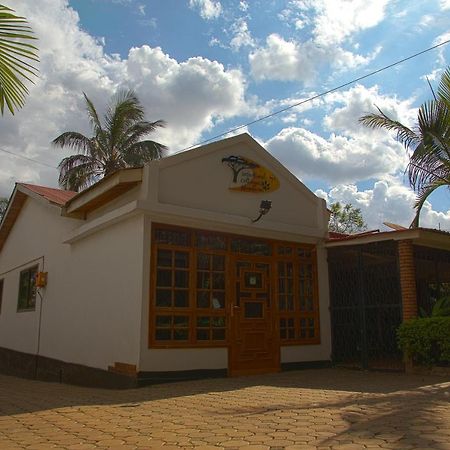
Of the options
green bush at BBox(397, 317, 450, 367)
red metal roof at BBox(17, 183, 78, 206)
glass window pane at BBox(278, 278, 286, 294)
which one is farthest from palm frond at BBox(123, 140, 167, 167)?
green bush at BBox(397, 317, 450, 367)

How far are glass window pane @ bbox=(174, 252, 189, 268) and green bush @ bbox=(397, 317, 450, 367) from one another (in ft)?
13.2

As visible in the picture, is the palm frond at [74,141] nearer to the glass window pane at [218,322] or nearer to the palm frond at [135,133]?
the palm frond at [135,133]

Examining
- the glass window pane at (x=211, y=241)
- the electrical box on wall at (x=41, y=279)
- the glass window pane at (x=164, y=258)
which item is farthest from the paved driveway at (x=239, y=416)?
the electrical box on wall at (x=41, y=279)

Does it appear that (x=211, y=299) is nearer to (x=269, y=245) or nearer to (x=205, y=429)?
(x=269, y=245)

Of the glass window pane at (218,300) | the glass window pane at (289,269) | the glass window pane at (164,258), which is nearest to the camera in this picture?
the glass window pane at (164,258)

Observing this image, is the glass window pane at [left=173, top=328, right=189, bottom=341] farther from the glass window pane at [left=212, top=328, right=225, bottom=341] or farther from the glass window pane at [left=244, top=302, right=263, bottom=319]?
the glass window pane at [left=244, top=302, right=263, bottom=319]

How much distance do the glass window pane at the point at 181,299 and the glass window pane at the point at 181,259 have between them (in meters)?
0.44

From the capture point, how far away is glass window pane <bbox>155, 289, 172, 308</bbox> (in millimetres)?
8391

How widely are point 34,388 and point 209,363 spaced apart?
3.19 meters

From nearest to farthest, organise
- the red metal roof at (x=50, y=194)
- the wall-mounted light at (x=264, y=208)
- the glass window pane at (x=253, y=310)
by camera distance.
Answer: the glass window pane at (x=253, y=310)
the wall-mounted light at (x=264, y=208)
the red metal roof at (x=50, y=194)

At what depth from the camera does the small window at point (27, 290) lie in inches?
527

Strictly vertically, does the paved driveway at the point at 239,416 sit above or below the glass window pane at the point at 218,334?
below

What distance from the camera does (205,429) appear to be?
475 cm

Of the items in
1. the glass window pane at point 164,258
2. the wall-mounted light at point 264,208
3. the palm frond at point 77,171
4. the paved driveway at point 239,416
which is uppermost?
the palm frond at point 77,171
